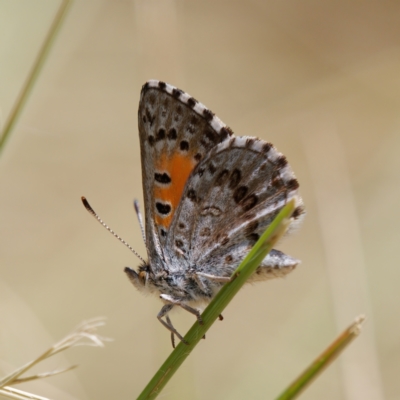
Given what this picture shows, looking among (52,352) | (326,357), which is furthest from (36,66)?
(326,357)

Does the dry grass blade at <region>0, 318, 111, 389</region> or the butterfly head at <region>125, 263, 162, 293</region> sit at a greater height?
the butterfly head at <region>125, 263, 162, 293</region>

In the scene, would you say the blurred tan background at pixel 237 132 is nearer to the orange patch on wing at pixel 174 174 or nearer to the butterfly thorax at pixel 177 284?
the butterfly thorax at pixel 177 284

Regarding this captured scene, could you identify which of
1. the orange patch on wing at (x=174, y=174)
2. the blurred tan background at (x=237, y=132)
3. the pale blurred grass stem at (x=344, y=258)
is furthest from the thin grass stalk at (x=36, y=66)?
the pale blurred grass stem at (x=344, y=258)

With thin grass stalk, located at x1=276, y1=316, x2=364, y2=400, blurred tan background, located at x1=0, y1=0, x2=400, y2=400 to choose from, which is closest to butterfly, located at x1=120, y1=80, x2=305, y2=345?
blurred tan background, located at x1=0, y1=0, x2=400, y2=400

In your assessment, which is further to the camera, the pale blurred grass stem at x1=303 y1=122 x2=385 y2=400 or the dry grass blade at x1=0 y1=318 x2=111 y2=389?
the pale blurred grass stem at x1=303 y1=122 x2=385 y2=400

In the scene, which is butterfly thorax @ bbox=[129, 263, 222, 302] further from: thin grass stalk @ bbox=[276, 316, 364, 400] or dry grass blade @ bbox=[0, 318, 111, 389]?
thin grass stalk @ bbox=[276, 316, 364, 400]

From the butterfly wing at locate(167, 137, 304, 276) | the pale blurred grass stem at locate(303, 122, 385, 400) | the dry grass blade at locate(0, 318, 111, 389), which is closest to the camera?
the dry grass blade at locate(0, 318, 111, 389)

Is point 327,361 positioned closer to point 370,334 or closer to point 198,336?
Answer: point 198,336
